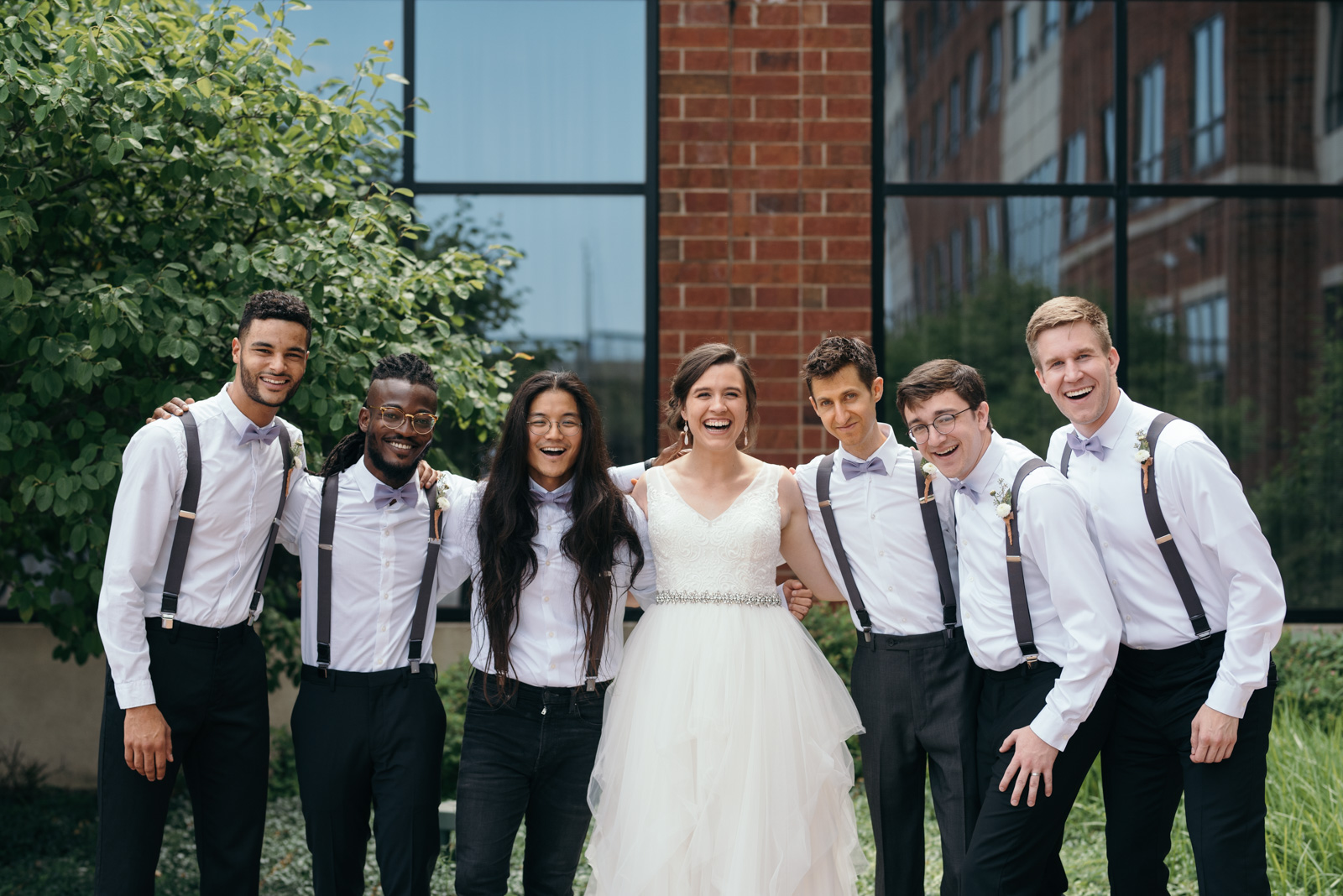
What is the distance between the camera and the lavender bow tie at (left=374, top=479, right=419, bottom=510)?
3254 millimetres

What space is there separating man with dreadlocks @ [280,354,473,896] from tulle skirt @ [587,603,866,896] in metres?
0.55

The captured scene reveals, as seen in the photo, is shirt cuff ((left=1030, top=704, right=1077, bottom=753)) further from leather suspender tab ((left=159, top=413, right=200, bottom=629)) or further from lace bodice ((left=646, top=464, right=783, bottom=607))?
leather suspender tab ((left=159, top=413, right=200, bottom=629))

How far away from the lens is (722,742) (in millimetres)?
3123

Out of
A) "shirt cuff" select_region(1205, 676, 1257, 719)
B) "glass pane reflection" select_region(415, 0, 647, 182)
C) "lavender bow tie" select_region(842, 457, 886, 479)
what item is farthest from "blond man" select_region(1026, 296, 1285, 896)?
"glass pane reflection" select_region(415, 0, 647, 182)

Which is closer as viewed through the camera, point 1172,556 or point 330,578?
point 1172,556

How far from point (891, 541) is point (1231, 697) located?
1036mm

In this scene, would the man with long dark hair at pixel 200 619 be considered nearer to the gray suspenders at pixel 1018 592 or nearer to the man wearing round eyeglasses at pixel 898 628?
the man wearing round eyeglasses at pixel 898 628

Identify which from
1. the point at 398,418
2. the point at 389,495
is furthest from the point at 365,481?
the point at 398,418

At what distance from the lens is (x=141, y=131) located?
3543mm

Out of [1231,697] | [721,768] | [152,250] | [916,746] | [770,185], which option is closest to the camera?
[1231,697]

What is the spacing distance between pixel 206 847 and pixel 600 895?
1235mm

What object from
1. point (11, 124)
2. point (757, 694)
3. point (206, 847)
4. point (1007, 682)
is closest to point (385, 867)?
point (206, 847)

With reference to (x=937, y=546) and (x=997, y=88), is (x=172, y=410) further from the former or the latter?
(x=997, y=88)

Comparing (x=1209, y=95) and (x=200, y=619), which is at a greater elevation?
(x=1209, y=95)
